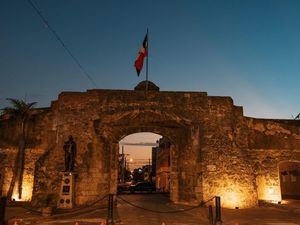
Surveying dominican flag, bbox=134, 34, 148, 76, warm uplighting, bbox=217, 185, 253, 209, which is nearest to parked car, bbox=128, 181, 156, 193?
warm uplighting, bbox=217, 185, 253, 209

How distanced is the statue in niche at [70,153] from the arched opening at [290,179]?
1409cm

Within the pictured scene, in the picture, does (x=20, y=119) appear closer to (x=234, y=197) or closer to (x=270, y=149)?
(x=234, y=197)

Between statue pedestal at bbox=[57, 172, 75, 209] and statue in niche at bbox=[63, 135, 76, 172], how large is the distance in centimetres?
30

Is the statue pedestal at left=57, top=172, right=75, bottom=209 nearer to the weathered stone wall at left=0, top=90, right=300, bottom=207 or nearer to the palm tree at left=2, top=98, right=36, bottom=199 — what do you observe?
the weathered stone wall at left=0, top=90, right=300, bottom=207

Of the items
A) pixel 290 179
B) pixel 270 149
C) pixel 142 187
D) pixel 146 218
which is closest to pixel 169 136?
pixel 270 149

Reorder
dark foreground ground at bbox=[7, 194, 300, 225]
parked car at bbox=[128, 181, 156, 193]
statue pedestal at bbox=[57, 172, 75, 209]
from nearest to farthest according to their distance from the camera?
dark foreground ground at bbox=[7, 194, 300, 225] < statue pedestal at bbox=[57, 172, 75, 209] < parked car at bbox=[128, 181, 156, 193]

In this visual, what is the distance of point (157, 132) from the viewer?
Result: 1454 cm

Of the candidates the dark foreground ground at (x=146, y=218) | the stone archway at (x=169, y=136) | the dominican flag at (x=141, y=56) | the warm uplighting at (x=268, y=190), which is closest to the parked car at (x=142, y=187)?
the stone archway at (x=169, y=136)

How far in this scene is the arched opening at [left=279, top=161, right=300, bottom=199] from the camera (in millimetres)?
19453

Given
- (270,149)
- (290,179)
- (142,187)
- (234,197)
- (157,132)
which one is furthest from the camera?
(142,187)

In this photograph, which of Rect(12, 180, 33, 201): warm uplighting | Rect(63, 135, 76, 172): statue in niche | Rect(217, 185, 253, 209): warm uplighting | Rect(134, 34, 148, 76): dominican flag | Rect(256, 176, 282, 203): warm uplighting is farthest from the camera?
Rect(256, 176, 282, 203): warm uplighting

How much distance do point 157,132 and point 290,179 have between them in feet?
36.5

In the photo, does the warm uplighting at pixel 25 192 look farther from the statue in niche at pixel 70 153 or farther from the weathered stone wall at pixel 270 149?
the weathered stone wall at pixel 270 149

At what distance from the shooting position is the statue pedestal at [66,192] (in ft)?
39.3
